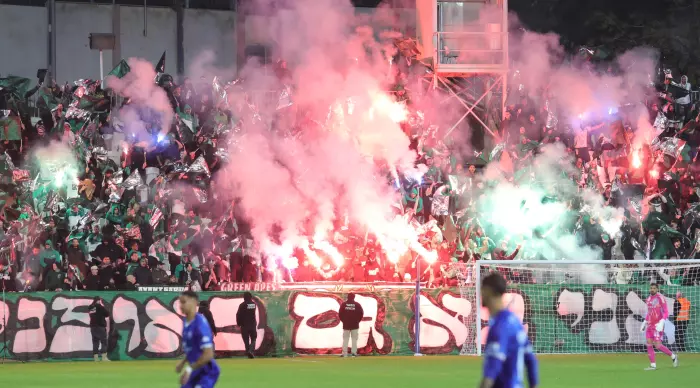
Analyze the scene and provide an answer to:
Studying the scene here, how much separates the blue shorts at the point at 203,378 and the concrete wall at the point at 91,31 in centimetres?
2761

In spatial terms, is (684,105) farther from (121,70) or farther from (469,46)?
(121,70)

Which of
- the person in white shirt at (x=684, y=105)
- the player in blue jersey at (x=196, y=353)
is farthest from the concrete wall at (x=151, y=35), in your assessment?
the player in blue jersey at (x=196, y=353)

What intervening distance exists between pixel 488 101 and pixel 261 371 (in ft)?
52.1

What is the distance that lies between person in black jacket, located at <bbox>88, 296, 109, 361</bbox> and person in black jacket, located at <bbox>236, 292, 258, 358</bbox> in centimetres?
309

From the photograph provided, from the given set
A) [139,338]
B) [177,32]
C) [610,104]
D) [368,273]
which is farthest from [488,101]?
[139,338]

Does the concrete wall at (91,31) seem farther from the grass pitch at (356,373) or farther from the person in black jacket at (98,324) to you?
the grass pitch at (356,373)

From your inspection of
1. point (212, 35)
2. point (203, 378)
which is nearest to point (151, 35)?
point (212, 35)

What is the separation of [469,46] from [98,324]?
1585cm

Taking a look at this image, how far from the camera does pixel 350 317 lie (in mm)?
25312

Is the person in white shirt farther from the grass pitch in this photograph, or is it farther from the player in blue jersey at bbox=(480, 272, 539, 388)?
the player in blue jersey at bbox=(480, 272, 539, 388)

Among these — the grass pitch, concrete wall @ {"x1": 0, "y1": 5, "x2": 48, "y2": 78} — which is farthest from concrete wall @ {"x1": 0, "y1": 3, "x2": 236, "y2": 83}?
the grass pitch

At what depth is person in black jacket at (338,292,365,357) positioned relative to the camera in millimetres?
25297

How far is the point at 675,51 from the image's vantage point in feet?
129

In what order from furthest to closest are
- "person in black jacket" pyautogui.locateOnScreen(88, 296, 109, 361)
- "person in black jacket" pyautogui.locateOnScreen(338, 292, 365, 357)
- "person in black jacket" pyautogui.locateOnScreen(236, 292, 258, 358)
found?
"person in black jacket" pyautogui.locateOnScreen(338, 292, 365, 357)
"person in black jacket" pyautogui.locateOnScreen(236, 292, 258, 358)
"person in black jacket" pyautogui.locateOnScreen(88, 296, 109, 361)
